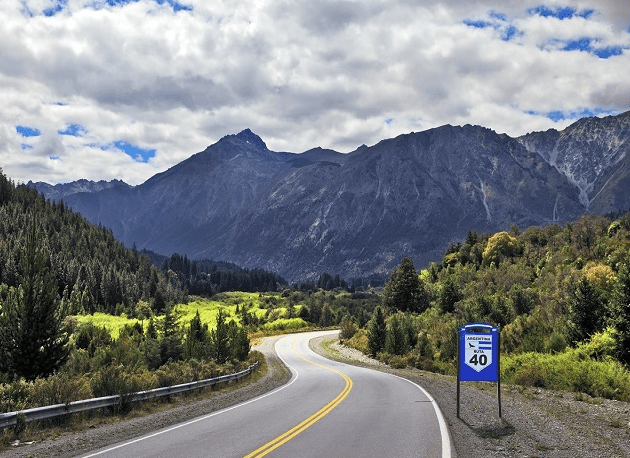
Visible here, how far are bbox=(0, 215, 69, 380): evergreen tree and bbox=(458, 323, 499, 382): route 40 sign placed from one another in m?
15.7

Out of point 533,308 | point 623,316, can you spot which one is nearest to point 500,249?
point 533,308

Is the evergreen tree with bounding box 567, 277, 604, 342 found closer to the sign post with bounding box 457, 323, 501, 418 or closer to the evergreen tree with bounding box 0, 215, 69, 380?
the sign post with bounding box 457, 323, 501, 418

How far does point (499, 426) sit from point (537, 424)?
111 centimetres

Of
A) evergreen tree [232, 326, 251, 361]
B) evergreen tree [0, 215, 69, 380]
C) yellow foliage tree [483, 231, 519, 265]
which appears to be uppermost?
yellow foliage tree [483, 231, 519, 265]

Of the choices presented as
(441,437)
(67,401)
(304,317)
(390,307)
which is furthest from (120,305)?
(441,437)

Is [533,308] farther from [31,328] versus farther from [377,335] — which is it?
[31,328]

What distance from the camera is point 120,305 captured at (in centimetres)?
9775

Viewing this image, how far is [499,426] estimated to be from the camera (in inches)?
497

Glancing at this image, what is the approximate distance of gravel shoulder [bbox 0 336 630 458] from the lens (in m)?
10.2

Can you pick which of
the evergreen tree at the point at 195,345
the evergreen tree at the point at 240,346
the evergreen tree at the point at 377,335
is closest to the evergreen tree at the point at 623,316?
the evergreen tree at the point at 195,345

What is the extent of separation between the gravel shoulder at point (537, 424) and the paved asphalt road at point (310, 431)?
0.65 m

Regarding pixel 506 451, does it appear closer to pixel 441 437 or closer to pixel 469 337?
pixel 441 437

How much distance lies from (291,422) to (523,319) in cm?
2723

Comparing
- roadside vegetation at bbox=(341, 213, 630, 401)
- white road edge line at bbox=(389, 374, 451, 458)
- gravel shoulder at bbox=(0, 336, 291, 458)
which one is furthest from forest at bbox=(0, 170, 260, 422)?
roadside vegetation at bbox=(341, 213, 630, 401)
